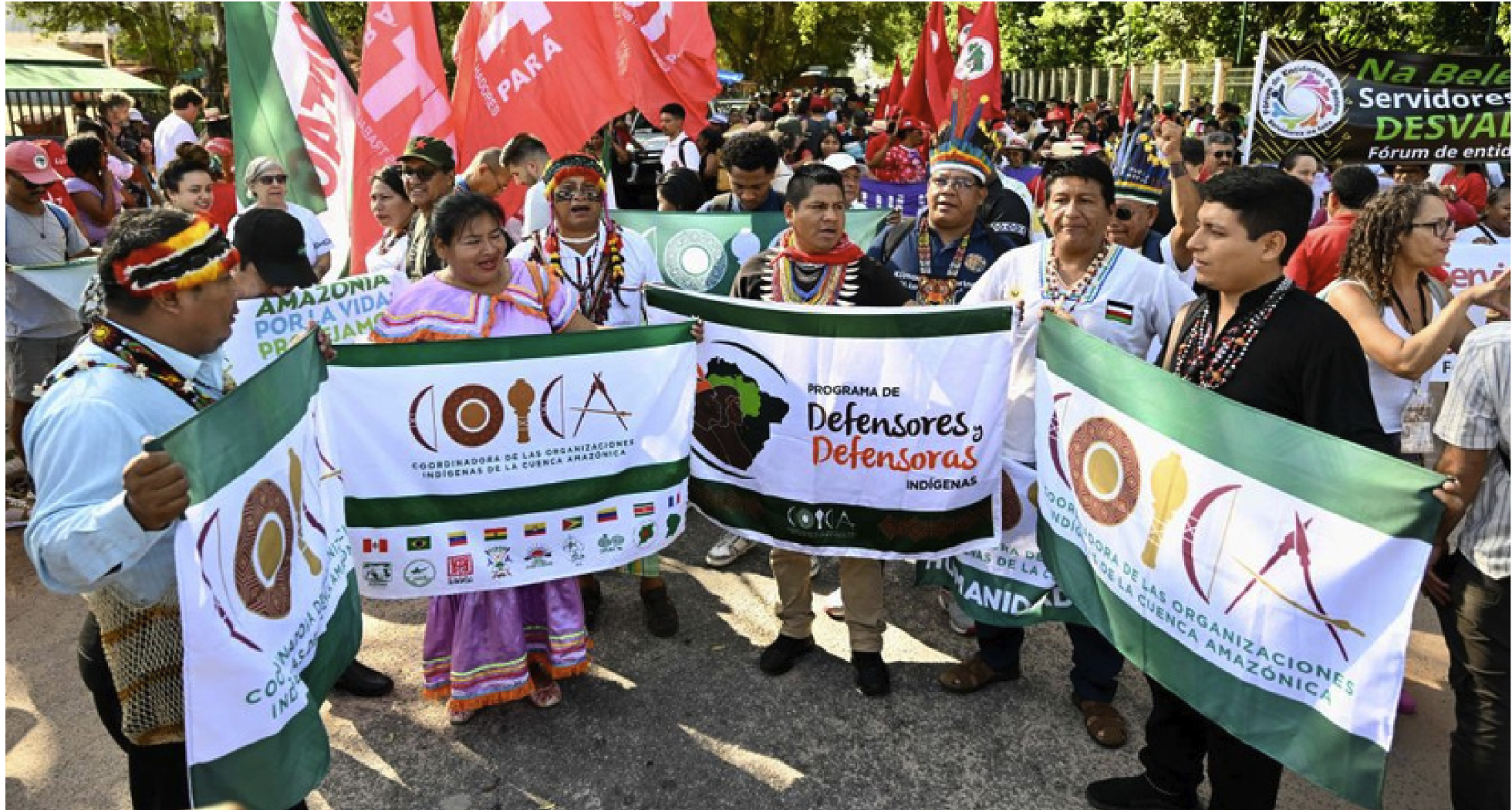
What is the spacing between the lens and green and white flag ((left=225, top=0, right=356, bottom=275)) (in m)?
5.50

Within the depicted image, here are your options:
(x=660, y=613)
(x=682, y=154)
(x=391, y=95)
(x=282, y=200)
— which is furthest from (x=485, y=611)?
(x=682, y=154)

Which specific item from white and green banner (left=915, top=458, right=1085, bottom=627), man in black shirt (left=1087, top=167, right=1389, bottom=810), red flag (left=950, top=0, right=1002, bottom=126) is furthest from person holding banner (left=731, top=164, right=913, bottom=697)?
red flag (left=950, top=0, right=1002, bottom=126)

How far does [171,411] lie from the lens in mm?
2365

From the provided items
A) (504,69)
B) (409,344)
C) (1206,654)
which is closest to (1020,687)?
(1206,654)

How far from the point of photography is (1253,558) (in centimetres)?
262

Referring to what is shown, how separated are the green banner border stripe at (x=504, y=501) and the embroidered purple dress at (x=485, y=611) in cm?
34

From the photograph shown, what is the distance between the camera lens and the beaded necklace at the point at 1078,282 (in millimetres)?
3717

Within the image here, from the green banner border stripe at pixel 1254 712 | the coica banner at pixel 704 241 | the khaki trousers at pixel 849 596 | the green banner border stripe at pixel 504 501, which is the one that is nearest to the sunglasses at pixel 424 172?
the coica banner at pixel 704 241

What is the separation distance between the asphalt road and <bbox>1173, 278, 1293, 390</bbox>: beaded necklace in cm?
154

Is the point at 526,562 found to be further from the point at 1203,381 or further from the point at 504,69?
the point at 504,69

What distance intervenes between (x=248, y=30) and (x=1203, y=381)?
5.19 meters

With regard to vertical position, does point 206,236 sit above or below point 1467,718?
above

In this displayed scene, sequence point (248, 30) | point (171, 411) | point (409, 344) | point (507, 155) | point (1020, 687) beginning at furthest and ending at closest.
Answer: point (507, 155), point (248, 30), point (1020, 687), point (409, 344), point (171, 411)

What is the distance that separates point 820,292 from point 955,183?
989mm
